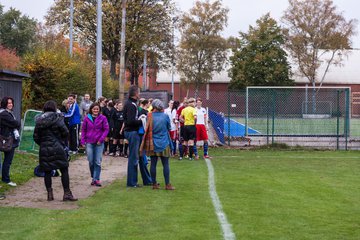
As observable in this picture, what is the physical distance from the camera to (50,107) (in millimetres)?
10469

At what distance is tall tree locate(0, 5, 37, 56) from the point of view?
70938 millimetres

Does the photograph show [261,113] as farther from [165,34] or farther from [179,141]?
[165,34]

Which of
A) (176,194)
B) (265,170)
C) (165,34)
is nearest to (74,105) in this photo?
(265,170)

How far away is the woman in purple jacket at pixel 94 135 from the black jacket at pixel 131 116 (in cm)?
47

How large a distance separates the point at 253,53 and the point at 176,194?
191 ft

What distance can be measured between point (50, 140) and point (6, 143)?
171cm

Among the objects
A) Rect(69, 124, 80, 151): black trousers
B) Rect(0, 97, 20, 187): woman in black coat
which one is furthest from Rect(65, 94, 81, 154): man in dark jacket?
Rect(0, 97, 20, 187): woman in black coat

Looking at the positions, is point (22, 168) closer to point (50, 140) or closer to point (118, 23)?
point (50, 140)

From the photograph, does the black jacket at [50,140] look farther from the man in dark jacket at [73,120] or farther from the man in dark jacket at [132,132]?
the man in dark jacket at [73,120]

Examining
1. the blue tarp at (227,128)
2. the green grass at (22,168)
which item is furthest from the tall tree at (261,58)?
the green grass at (22,168)

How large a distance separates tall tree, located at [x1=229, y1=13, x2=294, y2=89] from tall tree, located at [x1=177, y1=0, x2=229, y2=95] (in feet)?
8.36

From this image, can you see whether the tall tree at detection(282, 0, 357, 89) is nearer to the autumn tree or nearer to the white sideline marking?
the autumn tree

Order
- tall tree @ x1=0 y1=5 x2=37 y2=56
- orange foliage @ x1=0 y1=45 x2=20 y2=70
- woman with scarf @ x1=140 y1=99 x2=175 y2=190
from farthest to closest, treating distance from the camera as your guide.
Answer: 1. tall tree @ x1=0 y1=5 x2=37 y2=56
2. orange foliage @ x1=0 y1=45 x2=20 y2=70
3. woman with scarf @ x1=140 y1=99 x2=175 y2=190

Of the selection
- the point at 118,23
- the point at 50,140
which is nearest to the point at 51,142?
the point at 50,140
